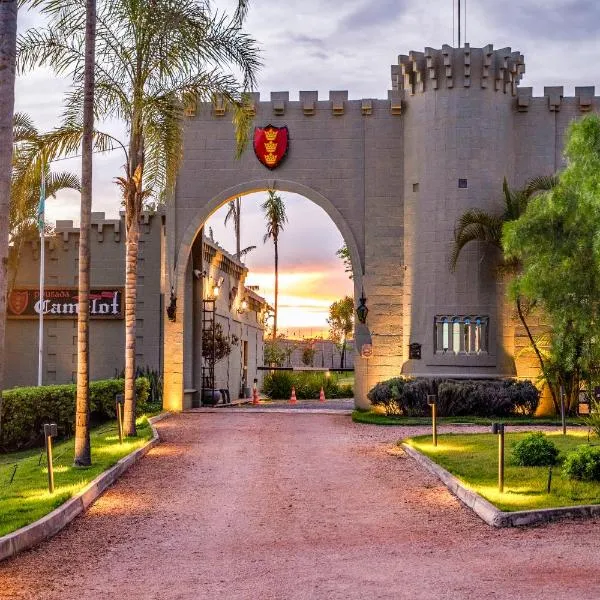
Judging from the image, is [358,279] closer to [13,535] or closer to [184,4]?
[184,4]

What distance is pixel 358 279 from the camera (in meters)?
27.5

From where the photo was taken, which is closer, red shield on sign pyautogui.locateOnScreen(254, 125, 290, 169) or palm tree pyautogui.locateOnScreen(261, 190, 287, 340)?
red shield on sign pyautogui.locateOnScreen(254, 125, 290, 169)

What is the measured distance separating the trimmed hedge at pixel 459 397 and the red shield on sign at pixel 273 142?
6.77 metres

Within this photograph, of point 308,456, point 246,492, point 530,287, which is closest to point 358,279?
point 530,287

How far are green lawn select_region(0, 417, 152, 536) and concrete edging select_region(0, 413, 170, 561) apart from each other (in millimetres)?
108

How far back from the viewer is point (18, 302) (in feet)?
98.9

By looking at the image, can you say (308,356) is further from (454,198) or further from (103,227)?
(454,198)

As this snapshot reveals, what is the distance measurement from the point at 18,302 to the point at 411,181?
11.8m

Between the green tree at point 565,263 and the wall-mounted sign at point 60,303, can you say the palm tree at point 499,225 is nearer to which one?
the green tree at point 565,263

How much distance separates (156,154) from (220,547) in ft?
35.4

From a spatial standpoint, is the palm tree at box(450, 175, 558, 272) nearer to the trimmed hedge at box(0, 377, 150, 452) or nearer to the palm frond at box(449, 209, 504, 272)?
the palm frond at box(449, 209, 504, 272)

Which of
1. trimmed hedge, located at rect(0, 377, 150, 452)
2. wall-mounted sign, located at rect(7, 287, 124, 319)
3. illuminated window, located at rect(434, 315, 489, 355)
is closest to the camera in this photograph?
trimmed hedge, located at rect(0, 377, 150, 452)

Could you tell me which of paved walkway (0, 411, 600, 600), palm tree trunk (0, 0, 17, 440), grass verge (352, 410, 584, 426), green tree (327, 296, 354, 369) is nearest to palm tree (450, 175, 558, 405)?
grass verge (352, 410, 584, 426)

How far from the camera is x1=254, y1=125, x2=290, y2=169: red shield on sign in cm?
2769
